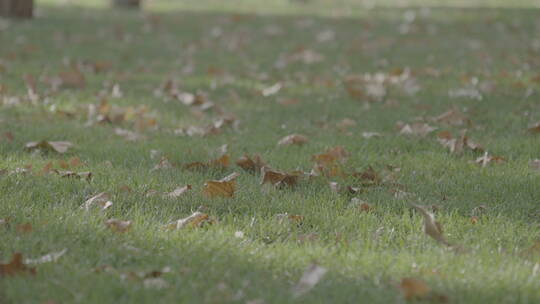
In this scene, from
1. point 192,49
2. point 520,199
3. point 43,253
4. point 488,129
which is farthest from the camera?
point 192,49

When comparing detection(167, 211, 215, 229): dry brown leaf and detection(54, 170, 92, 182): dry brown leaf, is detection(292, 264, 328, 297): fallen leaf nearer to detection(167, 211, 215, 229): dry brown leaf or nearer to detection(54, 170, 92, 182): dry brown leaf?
detection(167, 211, 215, 229): dry brown leaf

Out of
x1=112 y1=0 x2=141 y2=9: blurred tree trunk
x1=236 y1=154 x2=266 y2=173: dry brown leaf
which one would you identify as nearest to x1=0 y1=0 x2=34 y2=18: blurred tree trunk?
x1=112 y1=0 x2=141 y2=9: blurred tree trunk

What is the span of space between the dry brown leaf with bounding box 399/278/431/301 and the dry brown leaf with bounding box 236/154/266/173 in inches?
70.0

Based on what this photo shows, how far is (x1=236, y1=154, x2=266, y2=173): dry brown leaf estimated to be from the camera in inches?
170

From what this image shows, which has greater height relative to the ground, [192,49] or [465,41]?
[465,41]

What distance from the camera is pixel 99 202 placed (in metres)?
3.57

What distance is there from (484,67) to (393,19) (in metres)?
4.48

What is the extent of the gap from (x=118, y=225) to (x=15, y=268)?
556 mm

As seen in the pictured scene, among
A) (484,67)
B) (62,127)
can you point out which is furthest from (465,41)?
(62,127)

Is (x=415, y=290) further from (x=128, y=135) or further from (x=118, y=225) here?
(x=128, y=135)

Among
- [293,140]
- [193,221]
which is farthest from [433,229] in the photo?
[293,140]

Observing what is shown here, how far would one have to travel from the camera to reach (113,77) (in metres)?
7.46

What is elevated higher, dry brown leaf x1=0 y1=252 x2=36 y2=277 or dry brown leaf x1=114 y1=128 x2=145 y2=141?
dry brown leaf x1=0 y1=252 x2=36 y2=277

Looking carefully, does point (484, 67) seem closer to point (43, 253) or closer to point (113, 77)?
point (113, 77)
